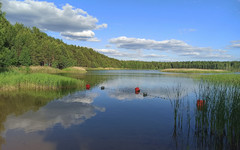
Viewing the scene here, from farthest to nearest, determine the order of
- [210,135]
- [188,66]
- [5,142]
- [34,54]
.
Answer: [188,66]
[34,54]
[210,135]
[5,142]

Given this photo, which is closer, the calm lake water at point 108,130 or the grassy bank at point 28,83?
the calm lake water at point 108,130

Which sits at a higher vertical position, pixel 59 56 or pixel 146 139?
pixel 59 56

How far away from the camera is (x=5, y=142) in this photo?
677 cm

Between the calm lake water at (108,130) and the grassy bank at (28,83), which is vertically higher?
the grassy bank at (28,83)

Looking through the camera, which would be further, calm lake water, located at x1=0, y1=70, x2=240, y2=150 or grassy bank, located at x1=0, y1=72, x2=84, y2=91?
grassy bank, located at x1=0, y1=72, x2=84, y2=91

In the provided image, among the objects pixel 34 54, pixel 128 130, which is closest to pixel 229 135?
pixel 128 130

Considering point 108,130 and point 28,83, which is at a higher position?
→ point 28,83

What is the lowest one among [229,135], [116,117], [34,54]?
[116,117]

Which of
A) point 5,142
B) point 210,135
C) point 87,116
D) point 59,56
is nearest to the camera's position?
point 5,142

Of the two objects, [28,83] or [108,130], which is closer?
[108,130]

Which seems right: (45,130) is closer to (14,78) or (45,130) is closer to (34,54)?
(14,78)

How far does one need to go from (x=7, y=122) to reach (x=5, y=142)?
291 cm

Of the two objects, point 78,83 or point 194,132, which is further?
point 78,83

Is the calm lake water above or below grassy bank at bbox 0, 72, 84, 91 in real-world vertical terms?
below
